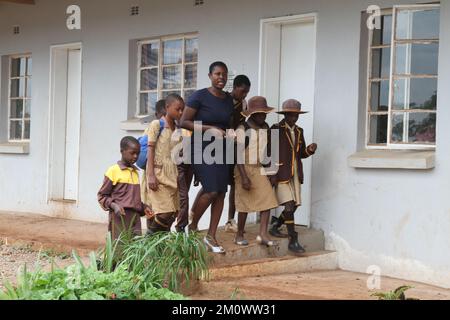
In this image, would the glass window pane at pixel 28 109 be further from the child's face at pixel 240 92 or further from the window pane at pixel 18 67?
the child's face at pixel 240 92

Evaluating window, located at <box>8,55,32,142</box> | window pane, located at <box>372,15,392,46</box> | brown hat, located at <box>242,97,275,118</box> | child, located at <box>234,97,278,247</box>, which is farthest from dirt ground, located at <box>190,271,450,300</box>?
window, located at <box>8,55,32,142</box>

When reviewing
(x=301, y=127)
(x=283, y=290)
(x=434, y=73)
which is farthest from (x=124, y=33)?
(x=283, y=290)

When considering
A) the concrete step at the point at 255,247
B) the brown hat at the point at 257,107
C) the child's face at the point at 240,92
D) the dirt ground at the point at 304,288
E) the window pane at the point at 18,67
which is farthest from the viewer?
the window pane at the point at 18,67

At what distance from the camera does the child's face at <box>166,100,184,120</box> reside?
21.5ft

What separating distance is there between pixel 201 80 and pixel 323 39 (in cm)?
197

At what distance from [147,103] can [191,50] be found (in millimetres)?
1139

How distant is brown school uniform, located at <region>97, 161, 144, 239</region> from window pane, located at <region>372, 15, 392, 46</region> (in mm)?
3173

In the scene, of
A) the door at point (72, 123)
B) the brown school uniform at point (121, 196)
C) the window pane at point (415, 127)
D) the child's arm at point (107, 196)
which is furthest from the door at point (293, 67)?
the door at point (72, 123)

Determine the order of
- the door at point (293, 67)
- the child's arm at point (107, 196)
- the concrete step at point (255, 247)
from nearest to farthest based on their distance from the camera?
the child's arm at point (107, 196) → the concrete step at point (255, 247) → the door at point (293, 67)

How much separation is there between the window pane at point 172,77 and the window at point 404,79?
9.96ft

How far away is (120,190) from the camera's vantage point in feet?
21.0

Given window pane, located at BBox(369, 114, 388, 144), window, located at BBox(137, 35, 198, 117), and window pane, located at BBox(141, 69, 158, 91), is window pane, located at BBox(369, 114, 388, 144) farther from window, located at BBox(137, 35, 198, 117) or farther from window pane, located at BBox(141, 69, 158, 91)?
window pane, located at BBox(141, 69, 158, 91)

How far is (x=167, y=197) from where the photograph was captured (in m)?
6.61

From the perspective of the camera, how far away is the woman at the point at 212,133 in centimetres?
668
